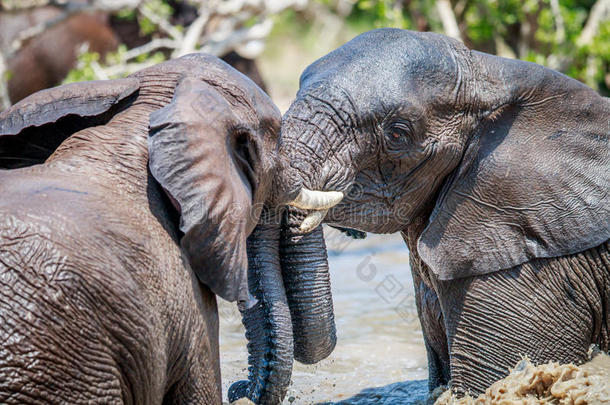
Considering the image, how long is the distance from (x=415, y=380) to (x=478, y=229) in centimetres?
196

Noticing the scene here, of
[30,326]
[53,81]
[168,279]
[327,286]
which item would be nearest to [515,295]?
[327,286]

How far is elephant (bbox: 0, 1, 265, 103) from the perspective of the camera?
40.9ft

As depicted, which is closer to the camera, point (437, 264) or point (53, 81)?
point (437, 264)

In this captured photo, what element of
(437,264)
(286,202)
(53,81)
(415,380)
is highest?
(53,81)

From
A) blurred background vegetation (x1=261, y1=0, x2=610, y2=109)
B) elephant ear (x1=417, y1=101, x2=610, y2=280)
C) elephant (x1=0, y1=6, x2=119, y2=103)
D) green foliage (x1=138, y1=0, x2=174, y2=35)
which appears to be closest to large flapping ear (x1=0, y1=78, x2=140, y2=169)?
elephant ear (x1=417, y1=101, x2=610, y2=280)

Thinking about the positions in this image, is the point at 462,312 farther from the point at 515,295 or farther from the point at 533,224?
the point at 533,224

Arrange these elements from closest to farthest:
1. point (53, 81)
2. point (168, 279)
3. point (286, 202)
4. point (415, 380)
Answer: point (168, 279), point (286, 202), point (415, 380), point (53, 81)

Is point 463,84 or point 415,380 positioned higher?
point 463,84

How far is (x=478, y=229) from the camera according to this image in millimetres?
4102

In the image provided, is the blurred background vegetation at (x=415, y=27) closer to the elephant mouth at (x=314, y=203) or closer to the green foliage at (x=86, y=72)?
the green foliage at (x=86, y=72)

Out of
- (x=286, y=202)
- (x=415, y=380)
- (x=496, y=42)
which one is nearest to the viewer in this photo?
(x=286, y=202)

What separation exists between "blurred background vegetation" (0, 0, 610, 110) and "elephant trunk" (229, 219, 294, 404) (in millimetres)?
6376

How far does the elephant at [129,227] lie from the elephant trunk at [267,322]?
0.66 metres

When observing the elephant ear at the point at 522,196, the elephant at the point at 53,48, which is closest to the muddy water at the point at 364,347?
the elephant ear at the point at 522,196
